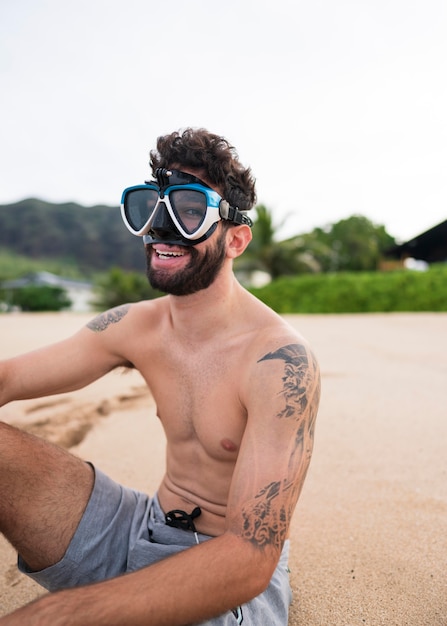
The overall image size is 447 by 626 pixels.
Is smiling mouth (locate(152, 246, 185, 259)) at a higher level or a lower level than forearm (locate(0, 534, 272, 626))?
higher

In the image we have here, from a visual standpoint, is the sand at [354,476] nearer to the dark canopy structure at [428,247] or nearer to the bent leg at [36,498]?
the bent leg at [36,498]

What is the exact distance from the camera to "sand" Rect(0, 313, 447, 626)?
197 centimetres

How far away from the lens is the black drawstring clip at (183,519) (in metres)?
1.76

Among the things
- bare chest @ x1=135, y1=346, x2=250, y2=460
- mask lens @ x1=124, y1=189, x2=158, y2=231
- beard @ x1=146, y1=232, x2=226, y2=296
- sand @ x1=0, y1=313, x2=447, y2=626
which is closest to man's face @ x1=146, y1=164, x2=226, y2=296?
beard @ x1=146, y1=232, x2=226, y2=296

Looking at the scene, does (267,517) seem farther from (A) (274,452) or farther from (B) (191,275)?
(B) (191,275)

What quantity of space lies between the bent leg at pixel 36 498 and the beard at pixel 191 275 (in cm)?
69

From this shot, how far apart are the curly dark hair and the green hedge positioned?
14.0 metres

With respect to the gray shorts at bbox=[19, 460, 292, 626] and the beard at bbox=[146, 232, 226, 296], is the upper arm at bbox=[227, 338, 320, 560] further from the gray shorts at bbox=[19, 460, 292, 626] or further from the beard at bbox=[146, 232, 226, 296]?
the beard at bbox=[146, 232, 226, 296]

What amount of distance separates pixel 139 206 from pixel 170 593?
1303 millimetres

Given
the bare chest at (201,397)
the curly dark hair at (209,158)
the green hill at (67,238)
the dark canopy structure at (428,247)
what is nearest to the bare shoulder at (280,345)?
the bare chest at (201,397)

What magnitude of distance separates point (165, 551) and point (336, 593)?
2.54 feet

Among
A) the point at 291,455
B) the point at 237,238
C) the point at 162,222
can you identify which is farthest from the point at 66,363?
the point at 291,455

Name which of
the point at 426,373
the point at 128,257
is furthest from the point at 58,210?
the point at 426,373

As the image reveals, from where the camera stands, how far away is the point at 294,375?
60.0 inches
